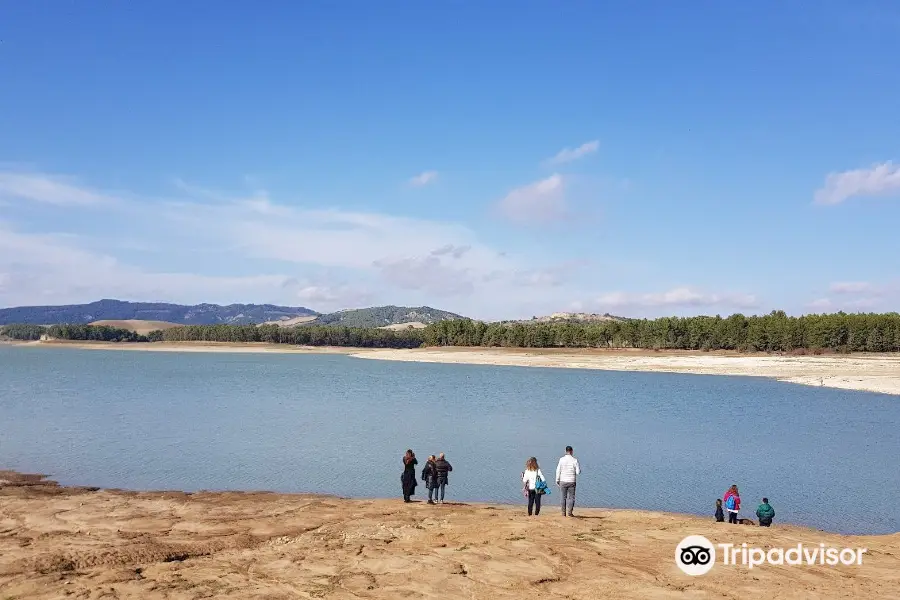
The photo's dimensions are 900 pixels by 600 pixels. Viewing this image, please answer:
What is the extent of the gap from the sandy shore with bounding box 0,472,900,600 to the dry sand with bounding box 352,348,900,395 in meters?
69.7

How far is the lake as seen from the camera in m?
28.2

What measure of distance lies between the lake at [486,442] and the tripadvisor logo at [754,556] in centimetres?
683

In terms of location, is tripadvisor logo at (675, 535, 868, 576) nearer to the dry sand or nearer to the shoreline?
the shoreline

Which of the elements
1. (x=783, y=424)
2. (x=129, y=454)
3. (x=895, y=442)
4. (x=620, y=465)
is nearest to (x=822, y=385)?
(x=783, y=424)

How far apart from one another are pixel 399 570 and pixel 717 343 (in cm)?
15363

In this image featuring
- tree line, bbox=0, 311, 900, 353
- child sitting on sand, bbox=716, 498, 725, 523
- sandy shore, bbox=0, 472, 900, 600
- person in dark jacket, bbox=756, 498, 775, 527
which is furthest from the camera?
tree line, bbox=0, 311, 900, 353

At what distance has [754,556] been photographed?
1645 centimetres

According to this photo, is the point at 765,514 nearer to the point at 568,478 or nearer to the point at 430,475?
the point at 568,478

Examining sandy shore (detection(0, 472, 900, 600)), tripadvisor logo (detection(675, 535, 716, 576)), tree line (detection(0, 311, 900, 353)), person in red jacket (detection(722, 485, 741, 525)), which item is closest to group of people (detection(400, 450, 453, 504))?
sandy shore (detection(0, 472, 900, 600))

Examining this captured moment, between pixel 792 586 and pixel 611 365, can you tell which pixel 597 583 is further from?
pixel 611 365

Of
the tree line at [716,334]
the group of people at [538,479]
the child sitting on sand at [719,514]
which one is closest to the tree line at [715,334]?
the tree line at [716,334]

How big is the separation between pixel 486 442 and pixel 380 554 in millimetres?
23413

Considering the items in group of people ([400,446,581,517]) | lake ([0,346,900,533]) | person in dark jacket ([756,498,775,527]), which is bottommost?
lake ([0,346,900,533])

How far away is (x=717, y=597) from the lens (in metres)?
13.4
